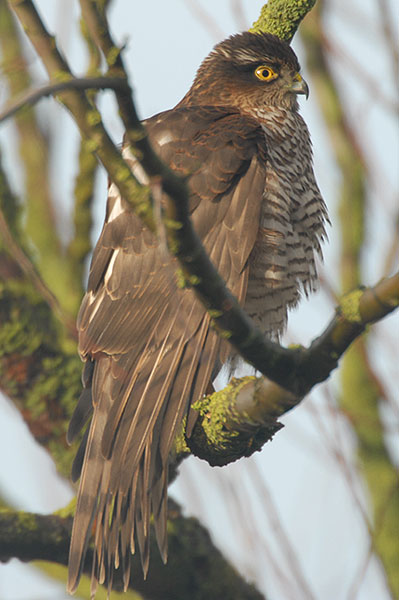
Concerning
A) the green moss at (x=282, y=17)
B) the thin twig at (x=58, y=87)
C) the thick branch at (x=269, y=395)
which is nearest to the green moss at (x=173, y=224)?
the thin twig at (x=58, y=87)

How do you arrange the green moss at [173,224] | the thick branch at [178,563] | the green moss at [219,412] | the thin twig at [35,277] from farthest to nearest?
1. the thin twig at [35,277]
2. the thick branch at [178,563]
3. the green moss at [219,412]
4. the green moss at [173,224]

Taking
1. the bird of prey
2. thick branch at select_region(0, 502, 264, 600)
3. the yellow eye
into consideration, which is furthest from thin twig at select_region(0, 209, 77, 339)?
the yellow eye

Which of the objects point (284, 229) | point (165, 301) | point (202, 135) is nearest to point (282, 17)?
point (202, 135)

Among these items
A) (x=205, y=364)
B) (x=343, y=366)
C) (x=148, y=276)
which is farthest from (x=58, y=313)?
(x=343, y=366)

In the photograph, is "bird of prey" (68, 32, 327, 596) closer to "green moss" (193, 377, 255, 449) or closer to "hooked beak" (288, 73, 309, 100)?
"green moss" (193, 377, 255, 449)

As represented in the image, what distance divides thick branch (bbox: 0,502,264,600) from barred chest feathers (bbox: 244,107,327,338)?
1.03 m

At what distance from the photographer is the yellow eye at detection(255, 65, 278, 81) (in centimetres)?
424

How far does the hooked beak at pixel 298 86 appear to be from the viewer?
4.20 metres

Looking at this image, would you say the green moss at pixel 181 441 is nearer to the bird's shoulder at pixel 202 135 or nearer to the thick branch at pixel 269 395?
the thick branch at pixel 269 395

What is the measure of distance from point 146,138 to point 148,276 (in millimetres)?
1828

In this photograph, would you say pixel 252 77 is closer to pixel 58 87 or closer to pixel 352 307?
pixel 352 307

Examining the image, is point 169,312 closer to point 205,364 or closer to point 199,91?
point 205,364

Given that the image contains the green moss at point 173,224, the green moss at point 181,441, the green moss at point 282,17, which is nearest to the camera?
the green moss at point 173,224

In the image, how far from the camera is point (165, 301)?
3.42m
